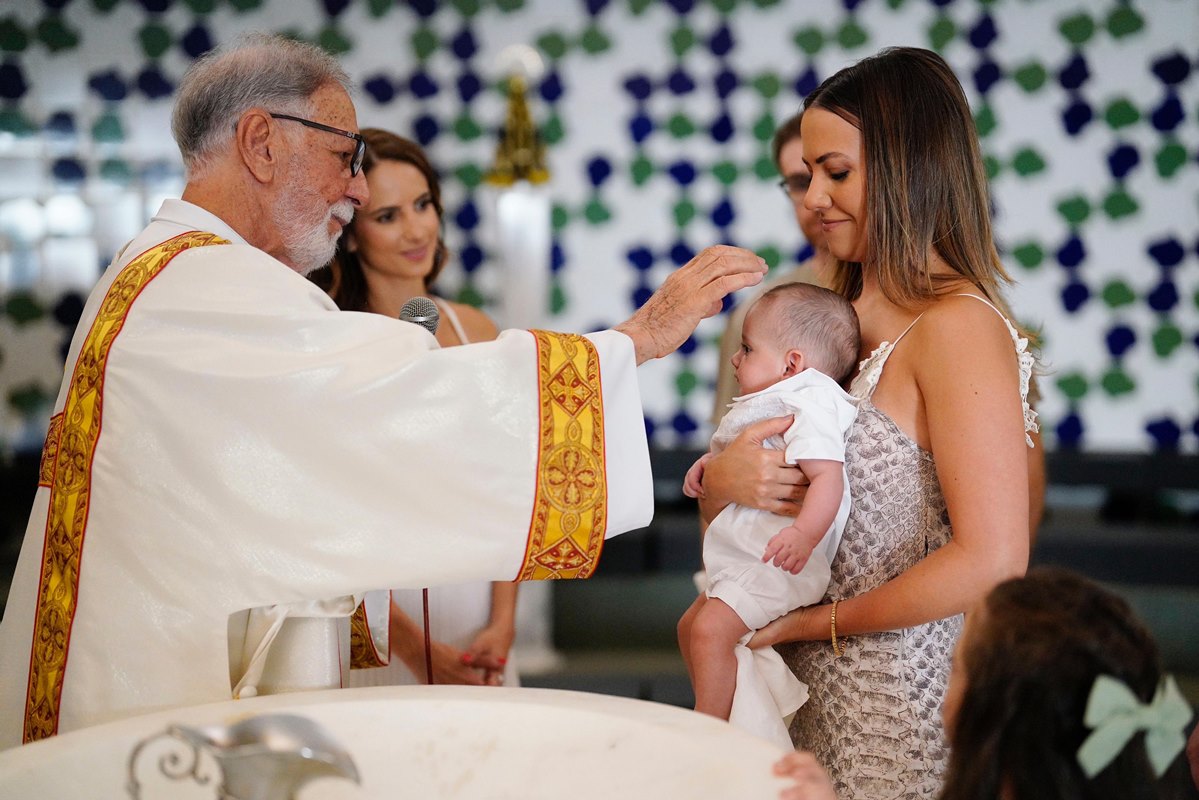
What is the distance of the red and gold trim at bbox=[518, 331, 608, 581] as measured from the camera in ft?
5.82

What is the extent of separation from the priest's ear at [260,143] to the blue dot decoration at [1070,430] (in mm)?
3982

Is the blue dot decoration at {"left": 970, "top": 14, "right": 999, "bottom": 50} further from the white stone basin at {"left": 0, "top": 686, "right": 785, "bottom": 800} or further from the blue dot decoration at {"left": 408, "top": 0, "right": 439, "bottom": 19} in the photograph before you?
the white stone basin at {"left": 0, "top": 686, "right": 785, "bottom": 800}

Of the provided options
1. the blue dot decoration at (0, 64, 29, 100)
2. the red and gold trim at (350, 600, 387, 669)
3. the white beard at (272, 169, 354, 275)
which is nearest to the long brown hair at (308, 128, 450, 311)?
the white beard at (272, 169, 354, 275)

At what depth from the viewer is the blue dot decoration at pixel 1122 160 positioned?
514 centimetres

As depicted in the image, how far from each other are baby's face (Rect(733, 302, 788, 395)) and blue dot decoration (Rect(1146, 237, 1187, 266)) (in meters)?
3.75

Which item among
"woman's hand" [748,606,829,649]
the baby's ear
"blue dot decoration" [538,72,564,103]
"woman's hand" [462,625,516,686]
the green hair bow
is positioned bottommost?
"woman's hand" [462,625,516,686]

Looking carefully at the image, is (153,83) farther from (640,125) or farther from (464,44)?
(640,125)

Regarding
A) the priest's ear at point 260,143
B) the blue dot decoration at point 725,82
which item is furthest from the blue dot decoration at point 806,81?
the priest's ear at point 260,143

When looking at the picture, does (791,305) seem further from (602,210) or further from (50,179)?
(50,179)

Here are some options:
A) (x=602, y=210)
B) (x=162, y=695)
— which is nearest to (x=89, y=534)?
(x=162, y=695)

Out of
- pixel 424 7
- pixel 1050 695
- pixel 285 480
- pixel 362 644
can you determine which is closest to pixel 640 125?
pixel 424 7

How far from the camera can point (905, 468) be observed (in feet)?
6.28

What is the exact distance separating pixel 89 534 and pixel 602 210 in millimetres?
3716

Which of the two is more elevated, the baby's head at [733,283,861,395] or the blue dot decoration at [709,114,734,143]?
the blue dot decoration at [709,114,734,143]
